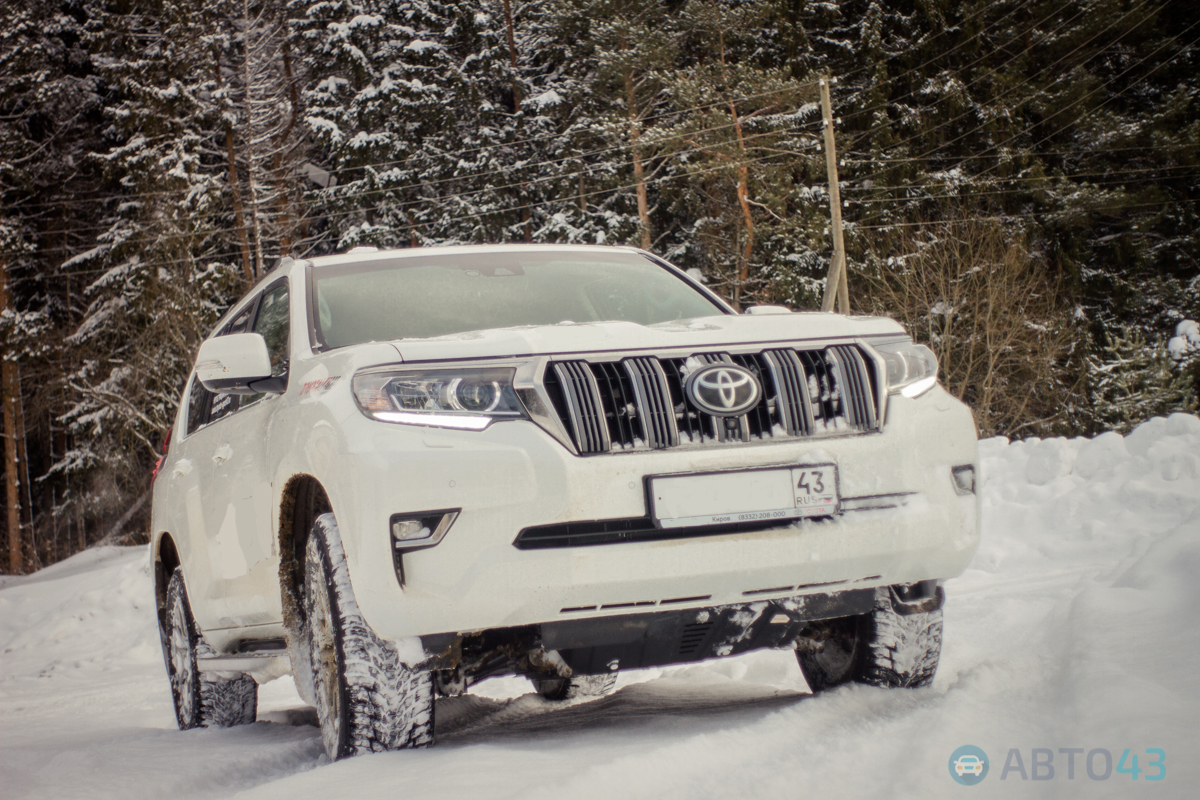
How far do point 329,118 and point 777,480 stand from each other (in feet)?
105

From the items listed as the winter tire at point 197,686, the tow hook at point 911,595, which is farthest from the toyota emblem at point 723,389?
the winter tire at point 197,686

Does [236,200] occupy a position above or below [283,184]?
below

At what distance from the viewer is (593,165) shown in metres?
33.0

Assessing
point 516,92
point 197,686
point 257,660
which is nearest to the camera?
point 257,660

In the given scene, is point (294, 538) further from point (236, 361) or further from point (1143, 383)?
point (1143, 383)

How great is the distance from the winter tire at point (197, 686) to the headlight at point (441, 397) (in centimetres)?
226

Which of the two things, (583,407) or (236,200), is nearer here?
(583,407)

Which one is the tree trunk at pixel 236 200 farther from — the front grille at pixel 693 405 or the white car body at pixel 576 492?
the front grille at pixel 693 405

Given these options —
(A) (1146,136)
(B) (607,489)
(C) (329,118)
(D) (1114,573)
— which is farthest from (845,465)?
(A) (1146,136)

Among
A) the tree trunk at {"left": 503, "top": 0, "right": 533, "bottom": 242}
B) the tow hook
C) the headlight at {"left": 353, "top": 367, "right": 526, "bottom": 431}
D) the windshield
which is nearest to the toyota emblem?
the headlight at {"left": 353, "top": 367, "right": 526, "bottom": 431}

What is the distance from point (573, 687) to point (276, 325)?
2.01 meters

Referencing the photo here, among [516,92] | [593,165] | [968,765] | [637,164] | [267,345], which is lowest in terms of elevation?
[968,765]

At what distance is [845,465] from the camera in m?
2.96

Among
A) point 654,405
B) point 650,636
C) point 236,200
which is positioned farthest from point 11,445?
point 654,405
